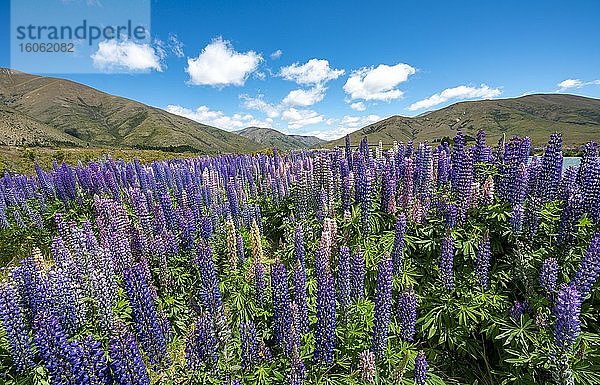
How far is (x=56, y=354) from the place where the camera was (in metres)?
3.93

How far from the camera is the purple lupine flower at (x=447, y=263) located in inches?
219

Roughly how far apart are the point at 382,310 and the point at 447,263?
1.77 metres

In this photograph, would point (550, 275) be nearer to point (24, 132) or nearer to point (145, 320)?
point (145, 320)

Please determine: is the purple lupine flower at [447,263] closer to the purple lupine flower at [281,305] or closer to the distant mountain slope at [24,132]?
the purple lupine flower at [281,305]

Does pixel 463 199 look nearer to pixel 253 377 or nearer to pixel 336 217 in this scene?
pixel 336 217

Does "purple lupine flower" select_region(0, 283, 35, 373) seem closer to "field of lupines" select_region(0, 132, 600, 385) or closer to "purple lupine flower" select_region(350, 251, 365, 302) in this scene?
"field of lupines" select_region(0, 132, 600, 385)

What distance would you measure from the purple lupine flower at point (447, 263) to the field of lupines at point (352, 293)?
41mm

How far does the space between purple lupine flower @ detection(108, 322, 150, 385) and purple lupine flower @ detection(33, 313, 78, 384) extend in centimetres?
43

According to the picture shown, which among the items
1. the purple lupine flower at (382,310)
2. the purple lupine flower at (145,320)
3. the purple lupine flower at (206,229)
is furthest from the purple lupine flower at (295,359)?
the purple lupine flower at (206,229)

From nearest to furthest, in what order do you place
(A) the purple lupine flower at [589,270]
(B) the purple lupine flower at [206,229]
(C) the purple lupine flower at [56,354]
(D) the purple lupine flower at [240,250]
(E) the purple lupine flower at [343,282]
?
1. (C) the purple lupine flower at [56,354]
2. (A) the purple lupine flower at [589,270]
3. (E) the purple lupine flower at [343,282]
4. (D) the purple lupine flower at [240,250]
5. (B) the purple lupine flower at [206,229]

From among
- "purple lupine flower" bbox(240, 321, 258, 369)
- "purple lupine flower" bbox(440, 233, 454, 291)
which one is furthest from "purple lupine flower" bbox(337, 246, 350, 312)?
"purple lupine flower" bbox(440, 233, 454, 291)

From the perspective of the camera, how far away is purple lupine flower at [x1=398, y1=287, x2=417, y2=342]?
5102mm

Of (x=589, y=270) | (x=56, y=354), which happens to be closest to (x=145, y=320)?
(x=56, y=354)

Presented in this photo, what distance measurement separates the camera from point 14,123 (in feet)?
550
